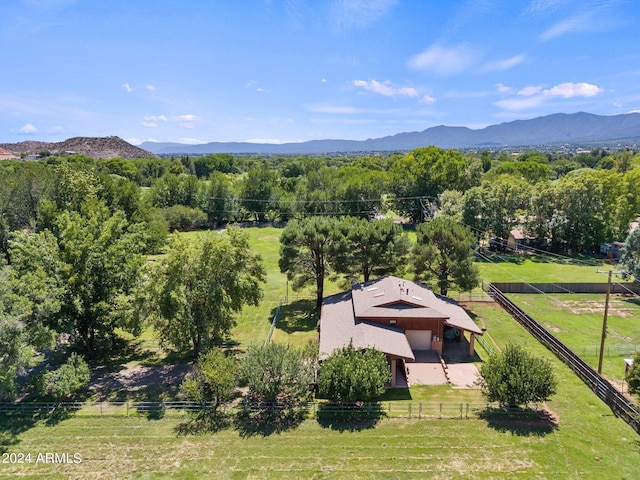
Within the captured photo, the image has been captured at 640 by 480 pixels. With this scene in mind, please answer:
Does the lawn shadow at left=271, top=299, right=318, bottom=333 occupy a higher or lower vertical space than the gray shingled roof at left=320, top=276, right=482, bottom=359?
lower

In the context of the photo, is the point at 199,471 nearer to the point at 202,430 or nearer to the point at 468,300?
the point at 202,430

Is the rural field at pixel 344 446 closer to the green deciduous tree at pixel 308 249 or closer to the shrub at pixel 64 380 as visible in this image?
the shrub at pixel 64 380

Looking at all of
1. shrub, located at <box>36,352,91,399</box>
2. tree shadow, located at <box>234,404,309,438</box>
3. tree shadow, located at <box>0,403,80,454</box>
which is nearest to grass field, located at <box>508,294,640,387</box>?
tree shadow, located at <box>234,404,309,438</box>

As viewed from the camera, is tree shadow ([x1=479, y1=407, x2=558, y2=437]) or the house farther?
the house

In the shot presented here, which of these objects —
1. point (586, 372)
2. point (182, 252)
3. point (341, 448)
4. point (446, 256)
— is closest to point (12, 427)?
point (182, 252)

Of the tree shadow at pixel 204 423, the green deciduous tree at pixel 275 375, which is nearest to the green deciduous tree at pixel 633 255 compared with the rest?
the green deciduous tree at pixel 275 375

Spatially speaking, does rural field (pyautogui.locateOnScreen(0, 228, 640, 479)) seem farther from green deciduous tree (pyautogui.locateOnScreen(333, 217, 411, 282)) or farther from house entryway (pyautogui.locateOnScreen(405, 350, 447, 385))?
green deciduous tree (pyautogui.locateOnScreen(333, 217, 411, 282))
